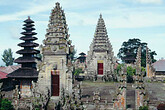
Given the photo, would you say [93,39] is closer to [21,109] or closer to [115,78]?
[115,78]

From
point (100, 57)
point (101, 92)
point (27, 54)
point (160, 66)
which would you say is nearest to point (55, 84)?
point (101, 92)

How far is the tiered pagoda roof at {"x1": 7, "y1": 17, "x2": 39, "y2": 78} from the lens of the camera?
26.6 metres

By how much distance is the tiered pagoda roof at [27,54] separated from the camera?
26594 millimetres

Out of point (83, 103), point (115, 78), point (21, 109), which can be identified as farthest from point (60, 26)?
point (115, 78)

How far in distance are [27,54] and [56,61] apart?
9.22 metres

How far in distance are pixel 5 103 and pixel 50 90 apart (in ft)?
15.5

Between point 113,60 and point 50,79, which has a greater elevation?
point 113,60

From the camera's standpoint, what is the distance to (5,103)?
786 inches

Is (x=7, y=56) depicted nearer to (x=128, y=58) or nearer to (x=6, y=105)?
(x=128, y=58)

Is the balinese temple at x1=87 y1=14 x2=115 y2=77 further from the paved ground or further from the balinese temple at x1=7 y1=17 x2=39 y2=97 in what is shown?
the balinese temple at x1=7 y1=17 x2=39 y2=97

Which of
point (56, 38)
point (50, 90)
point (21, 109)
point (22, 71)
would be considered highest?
→ point (56, 38)

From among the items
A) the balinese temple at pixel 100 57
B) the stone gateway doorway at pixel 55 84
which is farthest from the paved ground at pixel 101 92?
the balinese temple at pixel 100 57

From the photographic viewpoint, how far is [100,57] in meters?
39.3

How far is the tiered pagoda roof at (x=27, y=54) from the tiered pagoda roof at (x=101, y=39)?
15.3 metres
